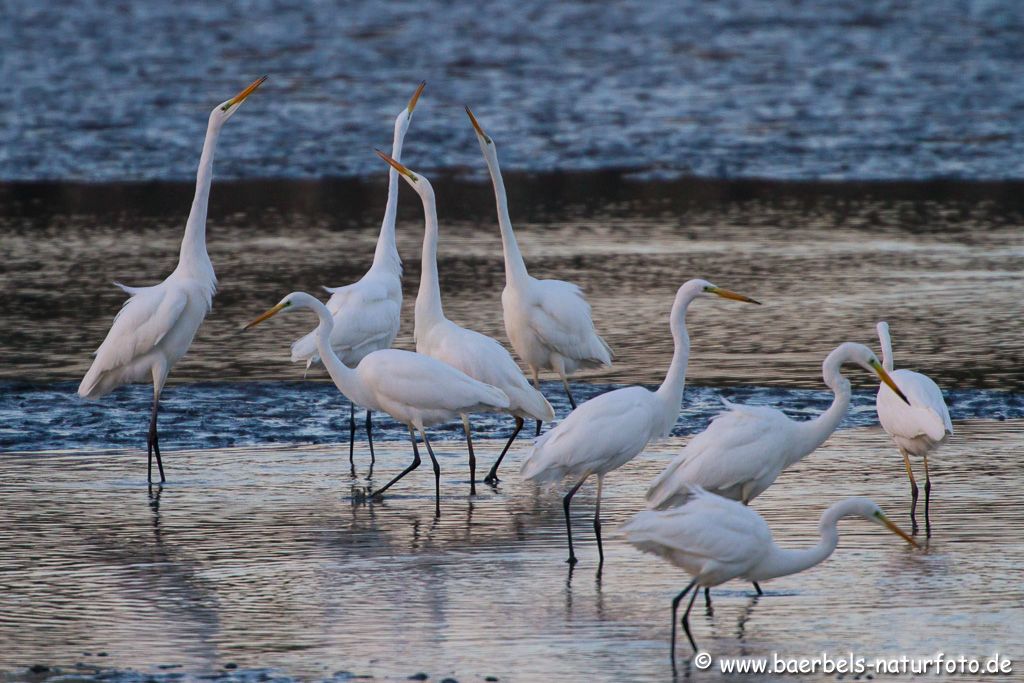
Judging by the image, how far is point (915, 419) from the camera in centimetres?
812

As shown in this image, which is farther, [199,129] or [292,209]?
[199,129]

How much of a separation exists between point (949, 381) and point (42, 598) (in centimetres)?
647

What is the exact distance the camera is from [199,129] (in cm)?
2412

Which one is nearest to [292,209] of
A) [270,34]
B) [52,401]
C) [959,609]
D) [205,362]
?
[205,362]

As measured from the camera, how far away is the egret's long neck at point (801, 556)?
21.2 ft

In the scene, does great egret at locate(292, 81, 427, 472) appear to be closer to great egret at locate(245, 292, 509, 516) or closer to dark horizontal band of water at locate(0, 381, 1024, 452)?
dark horizontal band of water at locate(0, 381, 1024, 452)

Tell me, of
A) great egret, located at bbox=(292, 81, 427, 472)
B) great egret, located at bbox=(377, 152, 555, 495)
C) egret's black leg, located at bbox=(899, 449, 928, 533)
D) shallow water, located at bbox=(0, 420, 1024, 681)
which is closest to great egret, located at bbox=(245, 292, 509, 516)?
great egret, located at bbox=(377, 152, 555, 495)

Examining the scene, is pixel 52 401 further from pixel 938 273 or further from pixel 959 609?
pixel 938 273

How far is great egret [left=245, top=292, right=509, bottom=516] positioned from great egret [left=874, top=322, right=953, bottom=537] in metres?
2.06

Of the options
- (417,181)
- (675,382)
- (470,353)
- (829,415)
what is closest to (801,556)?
(829,415)

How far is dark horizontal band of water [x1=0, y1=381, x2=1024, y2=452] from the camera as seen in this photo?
10203 millimetres

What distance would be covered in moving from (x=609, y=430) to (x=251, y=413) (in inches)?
148

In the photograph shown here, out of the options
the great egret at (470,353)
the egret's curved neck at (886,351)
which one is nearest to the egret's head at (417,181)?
the great egret at (470,353)

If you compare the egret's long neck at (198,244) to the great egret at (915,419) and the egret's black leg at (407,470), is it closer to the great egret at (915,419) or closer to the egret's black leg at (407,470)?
the egret's black leg at (407,470)
